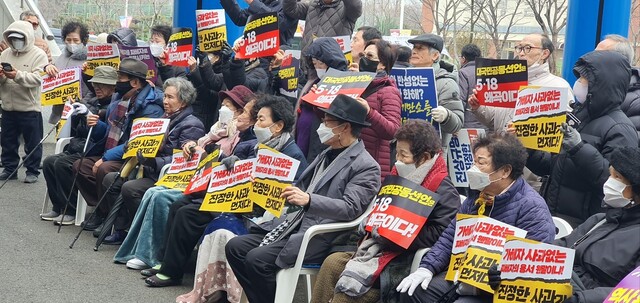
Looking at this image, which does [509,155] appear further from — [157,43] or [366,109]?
[157,43]

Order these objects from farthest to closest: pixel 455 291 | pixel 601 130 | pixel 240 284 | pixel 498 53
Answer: pixel 498 53 < pixel 240 284 < pixel 601 130 < pixel 455 291

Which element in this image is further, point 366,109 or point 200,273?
point 200,273

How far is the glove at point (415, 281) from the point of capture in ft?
18.6

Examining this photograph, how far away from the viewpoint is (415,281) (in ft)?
18.6

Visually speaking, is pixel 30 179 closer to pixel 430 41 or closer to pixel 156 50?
pixel 156 50

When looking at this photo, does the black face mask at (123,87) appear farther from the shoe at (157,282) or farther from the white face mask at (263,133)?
the white face mask at (263,133)

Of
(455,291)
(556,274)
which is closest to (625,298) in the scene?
(556,274)

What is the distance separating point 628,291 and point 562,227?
5.67ft

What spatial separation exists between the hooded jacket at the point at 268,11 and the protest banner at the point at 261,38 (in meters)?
0.75

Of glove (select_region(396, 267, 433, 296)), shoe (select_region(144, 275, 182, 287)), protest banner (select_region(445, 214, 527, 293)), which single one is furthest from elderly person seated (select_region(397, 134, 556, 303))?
shoe (select_region(144, 275, 182, 287))

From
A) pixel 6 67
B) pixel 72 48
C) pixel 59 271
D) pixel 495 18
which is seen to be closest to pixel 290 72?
pixel 59 271

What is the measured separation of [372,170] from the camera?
262 inches

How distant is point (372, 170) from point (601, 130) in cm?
147

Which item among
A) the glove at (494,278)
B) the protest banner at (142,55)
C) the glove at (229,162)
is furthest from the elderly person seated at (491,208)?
the protest banner at (142,55)
